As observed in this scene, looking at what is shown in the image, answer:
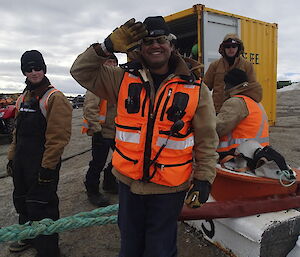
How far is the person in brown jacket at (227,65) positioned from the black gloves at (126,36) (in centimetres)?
298

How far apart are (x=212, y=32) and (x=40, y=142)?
436 centimetres

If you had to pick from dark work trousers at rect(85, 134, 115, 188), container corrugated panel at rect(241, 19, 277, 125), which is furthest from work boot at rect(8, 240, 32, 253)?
container corrugated panel at rect(241, 19, 277, 125)

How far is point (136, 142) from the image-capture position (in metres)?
1.77

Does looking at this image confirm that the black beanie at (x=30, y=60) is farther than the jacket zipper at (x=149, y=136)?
Yes

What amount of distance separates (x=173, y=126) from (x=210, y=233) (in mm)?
1591

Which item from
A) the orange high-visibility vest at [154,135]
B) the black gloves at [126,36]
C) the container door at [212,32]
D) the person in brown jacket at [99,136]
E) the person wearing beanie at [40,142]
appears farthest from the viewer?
the container door at [212,32]

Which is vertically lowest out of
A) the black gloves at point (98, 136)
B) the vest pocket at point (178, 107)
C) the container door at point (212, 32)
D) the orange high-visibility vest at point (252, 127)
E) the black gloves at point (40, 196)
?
the black gloves at point (40, 196)

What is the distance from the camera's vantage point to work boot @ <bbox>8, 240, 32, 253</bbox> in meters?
2.82

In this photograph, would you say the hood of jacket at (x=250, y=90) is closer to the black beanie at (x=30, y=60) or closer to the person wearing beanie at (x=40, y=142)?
the person wearing beanie at (x=40, y=142)

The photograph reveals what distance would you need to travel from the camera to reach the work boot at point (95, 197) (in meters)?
3.72

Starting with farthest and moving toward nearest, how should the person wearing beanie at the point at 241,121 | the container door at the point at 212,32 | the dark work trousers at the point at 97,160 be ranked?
the container door at the point at 212,32 → the dark work trousers at the point at 97,160 → the person wearing beanie at the point at 241,121

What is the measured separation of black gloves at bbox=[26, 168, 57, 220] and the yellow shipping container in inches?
137

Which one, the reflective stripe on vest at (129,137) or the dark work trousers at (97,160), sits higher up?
the reflective stripe on vest at (129,137)

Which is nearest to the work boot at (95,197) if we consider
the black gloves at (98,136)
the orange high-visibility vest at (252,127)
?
the black gloves at (98,136)
